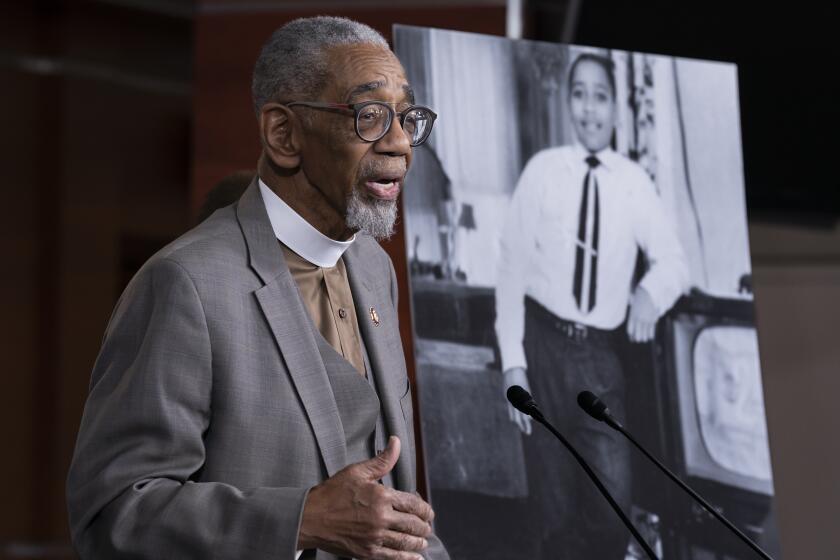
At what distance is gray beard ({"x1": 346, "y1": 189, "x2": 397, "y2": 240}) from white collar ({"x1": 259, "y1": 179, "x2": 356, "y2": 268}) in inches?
2.5

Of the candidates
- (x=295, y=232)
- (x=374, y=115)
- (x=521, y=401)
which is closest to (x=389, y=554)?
(x=521, y=401)

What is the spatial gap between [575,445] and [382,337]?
702 mm

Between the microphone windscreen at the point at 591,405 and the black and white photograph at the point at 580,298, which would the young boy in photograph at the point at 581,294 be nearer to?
the black and white photograph at the point at 580,298

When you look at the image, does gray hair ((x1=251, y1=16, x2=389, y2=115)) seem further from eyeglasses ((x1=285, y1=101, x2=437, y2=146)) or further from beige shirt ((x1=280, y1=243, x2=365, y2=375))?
beige shirt ((x1=280, y1=243, x2=365, y2=375))

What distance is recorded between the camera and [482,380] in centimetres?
228

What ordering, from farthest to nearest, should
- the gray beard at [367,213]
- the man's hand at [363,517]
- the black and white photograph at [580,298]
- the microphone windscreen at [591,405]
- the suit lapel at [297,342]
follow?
the black and white photograph at [580,298], the microphone windscreen at [591,405], the gray beard at [367,213], the suit lapel at [297,342], the man's hand at [363,517]

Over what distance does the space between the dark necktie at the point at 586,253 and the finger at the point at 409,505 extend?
1.04 m

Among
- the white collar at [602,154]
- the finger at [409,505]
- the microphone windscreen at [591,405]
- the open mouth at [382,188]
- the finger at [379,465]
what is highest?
the white collar at [602,154]

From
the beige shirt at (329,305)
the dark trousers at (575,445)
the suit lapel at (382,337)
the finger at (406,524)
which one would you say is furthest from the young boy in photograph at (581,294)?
the finger at (406,524)

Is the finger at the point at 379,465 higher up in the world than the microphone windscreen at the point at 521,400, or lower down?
lower down

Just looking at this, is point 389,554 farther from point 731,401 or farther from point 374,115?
point 731,401

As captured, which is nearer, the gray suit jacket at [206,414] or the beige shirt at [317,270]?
the gray suit jacket at [206,414]

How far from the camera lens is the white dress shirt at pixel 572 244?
2.34 m

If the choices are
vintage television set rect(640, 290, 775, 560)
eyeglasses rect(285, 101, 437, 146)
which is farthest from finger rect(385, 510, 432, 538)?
vintage television set rect(640, 290, 775, 560)
